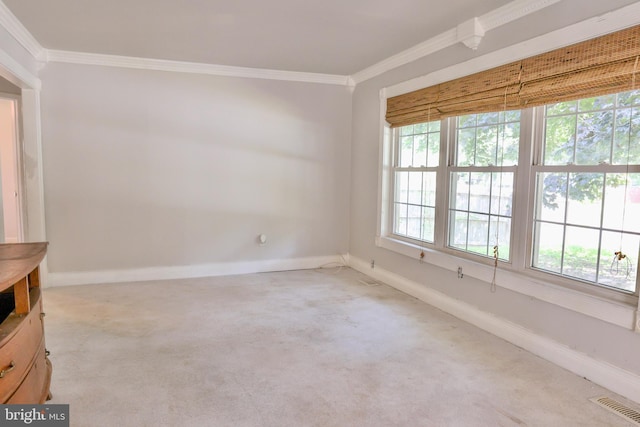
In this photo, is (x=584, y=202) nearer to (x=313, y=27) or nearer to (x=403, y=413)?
(x=403, y=413)

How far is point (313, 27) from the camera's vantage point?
364 cm

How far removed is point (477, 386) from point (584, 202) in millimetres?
1386

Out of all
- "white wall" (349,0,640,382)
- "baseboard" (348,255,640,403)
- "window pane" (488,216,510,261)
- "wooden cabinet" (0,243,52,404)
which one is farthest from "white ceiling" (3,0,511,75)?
"baseboard" (348,255,640,403)

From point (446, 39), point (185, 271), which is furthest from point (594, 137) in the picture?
point (185, 271)

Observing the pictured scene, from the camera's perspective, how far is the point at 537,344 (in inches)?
119

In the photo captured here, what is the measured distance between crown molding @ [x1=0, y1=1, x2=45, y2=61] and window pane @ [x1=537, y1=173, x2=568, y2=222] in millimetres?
4218

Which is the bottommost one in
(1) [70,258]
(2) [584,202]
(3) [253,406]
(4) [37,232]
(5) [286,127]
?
(3) [253,406]

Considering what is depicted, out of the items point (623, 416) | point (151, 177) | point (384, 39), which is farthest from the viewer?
point (151, 177)

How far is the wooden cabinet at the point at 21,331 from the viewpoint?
1.61 m

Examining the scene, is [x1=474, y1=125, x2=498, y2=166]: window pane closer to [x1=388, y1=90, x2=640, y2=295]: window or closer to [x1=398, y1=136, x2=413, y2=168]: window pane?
[x1=388, y1=90, x2=640, y2=295]: window

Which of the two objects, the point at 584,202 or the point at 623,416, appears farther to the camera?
the point at 584,202

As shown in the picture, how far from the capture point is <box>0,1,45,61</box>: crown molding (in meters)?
3.37

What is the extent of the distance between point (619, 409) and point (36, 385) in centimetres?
303

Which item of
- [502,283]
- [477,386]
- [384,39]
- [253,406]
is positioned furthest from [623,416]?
[384,39]
